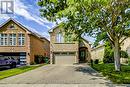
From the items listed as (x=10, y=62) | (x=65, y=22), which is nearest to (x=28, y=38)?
(x=10, y=62)

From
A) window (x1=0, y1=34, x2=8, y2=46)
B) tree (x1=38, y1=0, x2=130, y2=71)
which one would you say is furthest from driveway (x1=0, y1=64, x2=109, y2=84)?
window (x1=0, y1=34, x2=8, y2=46)

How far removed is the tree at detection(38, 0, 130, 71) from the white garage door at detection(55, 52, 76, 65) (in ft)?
68.6

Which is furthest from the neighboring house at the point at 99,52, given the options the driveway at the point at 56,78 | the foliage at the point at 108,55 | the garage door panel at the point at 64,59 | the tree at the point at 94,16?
the driveway at the point at 56,78

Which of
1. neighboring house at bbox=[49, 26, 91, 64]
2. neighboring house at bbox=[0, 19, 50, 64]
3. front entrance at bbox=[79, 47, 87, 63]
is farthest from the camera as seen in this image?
front entrance at bbox=[79, 47, 87, 63]

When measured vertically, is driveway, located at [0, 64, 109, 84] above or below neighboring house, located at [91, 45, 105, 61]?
below

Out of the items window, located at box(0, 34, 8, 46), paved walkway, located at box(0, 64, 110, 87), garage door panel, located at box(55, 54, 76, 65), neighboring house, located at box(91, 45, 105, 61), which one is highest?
window, located at box(0, 34, 8, 46)

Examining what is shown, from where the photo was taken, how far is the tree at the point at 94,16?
23.2 meters

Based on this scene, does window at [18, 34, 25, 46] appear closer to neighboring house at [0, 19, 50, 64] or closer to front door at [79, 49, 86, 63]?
neighboring house at [0, 19, 50, 64]

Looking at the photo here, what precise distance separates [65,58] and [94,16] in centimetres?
2712

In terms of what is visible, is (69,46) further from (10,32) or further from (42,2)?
(42,2)

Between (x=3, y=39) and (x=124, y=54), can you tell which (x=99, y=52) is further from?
(x=3, y=39)

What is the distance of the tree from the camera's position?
76.3 ft

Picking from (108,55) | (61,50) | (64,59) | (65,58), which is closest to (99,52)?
(108,55)

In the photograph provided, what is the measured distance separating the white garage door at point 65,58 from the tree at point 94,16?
2091cm
